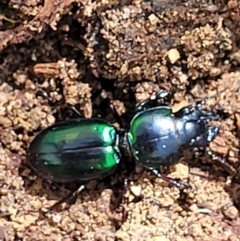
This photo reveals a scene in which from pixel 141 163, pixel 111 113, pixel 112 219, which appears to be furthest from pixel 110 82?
pixel 112 219

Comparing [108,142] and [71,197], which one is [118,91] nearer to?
[108,142]

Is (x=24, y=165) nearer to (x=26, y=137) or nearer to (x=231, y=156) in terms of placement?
(x=26, y=137)

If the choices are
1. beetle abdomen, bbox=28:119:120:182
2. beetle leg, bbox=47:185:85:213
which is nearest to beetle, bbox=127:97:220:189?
beetle abdomen, bbox=28:119:120:182

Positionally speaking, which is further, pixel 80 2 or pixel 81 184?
pixel 81 184

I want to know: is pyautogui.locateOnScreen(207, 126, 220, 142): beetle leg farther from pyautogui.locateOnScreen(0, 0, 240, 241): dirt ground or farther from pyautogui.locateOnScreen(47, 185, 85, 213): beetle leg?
pyautogui.locateOnScreen(47, 185, 85, 213): beetle leg

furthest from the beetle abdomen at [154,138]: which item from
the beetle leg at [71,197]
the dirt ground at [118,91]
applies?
the beetle leg at [71,197]

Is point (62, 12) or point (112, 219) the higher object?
point (62, 12)

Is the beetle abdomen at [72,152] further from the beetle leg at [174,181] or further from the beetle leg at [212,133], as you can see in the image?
the beetle leg at [212,133]

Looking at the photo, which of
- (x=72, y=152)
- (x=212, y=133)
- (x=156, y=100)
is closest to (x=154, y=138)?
(x=156, y=100)
